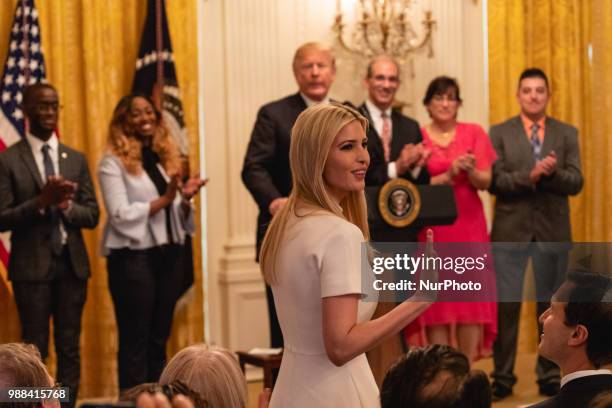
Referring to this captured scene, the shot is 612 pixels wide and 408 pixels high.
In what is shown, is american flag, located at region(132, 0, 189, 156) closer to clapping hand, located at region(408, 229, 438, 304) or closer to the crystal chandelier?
the crystal chandelier

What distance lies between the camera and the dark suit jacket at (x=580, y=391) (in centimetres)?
229

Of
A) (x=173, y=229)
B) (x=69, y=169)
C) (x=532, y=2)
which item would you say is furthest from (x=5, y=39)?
(x=532, y=2)

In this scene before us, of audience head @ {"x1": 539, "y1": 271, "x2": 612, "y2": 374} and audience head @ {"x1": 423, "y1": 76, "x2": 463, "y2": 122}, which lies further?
audience head @ {"x1": 423, "y1": 76, "x2": 463, "y2": 122}

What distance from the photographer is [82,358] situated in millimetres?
6277

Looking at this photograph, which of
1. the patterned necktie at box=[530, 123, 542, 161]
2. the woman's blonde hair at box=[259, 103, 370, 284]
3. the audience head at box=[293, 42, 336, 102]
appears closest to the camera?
the woman's blonde hair at box=[259, 103, 370, 284]

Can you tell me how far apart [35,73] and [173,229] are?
1.20 meters

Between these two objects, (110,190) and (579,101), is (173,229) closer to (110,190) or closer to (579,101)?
(110,190)

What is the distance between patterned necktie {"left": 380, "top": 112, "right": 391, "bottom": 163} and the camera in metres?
5.43

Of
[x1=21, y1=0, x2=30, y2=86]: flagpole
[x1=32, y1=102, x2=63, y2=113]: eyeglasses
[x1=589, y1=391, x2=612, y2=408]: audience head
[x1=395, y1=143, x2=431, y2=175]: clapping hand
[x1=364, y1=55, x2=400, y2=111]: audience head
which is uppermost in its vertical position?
[x1=21, y1=0, x2=30, y2=86]: flagpole

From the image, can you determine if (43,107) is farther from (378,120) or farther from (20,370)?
(20,370)

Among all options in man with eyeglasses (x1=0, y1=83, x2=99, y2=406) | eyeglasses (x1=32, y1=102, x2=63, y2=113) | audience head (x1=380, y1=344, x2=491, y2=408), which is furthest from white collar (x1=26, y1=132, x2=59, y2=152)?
audience head (x1=380, y1=344, x2=491, y2=408)

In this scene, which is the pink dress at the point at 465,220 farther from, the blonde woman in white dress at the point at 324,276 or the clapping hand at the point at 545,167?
the blonde woman in white dress at the point at 324,276

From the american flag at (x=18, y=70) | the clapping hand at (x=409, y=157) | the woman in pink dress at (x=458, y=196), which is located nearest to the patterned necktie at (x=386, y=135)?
the clapping hand at (x=409, y=157)

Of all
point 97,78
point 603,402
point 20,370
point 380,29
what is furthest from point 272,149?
point 603,402
